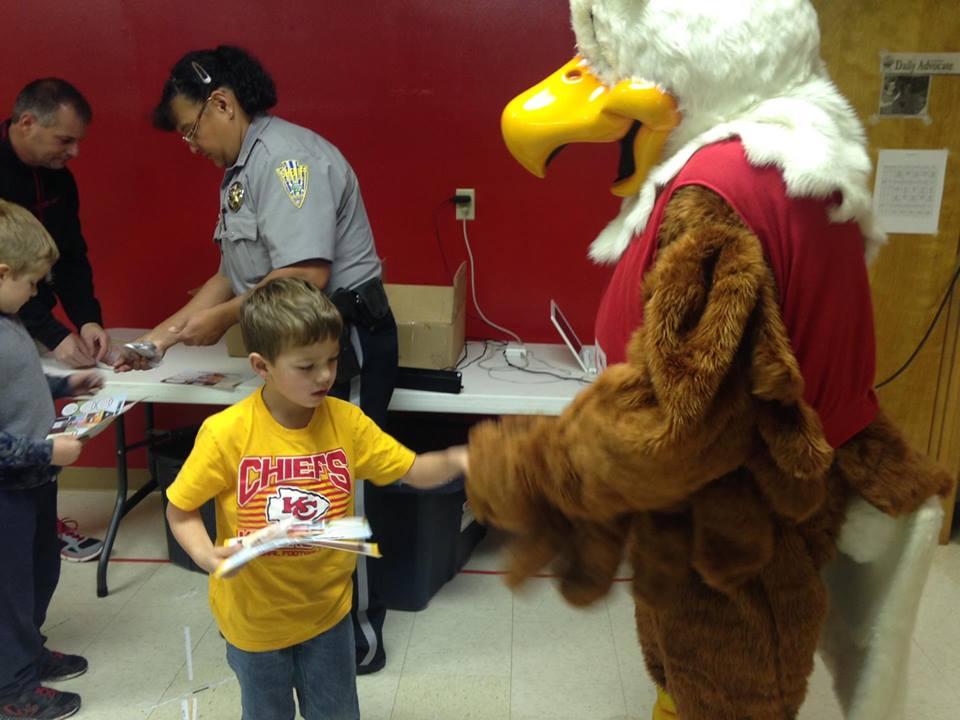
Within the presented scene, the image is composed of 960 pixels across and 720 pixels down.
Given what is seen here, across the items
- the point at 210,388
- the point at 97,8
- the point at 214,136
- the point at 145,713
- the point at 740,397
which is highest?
the point at 97,8

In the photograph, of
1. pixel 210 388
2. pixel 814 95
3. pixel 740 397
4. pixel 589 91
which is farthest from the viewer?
pixel 210 388

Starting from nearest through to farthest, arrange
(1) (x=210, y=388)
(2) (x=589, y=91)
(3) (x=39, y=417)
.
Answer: (2) (x=589, y=91) → (3) (x=39, y=417) → (1) (x=210, y=388)

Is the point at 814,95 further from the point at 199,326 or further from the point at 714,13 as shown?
the point at 199,326

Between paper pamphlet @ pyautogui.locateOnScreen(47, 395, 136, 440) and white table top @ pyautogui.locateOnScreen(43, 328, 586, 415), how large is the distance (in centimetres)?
11

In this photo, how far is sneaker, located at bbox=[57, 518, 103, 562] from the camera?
8.80 ft

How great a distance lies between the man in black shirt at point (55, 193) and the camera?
229 centimetres

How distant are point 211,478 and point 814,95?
116cm

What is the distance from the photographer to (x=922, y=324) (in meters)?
2.67

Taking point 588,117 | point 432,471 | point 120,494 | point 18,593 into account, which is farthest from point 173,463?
point 588,117

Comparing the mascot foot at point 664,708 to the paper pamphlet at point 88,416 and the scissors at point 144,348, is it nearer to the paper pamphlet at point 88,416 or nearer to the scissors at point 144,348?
the paper pamphlet at point 88,416

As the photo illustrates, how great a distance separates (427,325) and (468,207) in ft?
2.21

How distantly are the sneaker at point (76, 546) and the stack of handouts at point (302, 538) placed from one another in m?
1.64

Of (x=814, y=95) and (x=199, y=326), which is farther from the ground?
(x=814, y=95)

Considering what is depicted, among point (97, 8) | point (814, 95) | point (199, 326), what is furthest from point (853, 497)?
point (97, 8)
